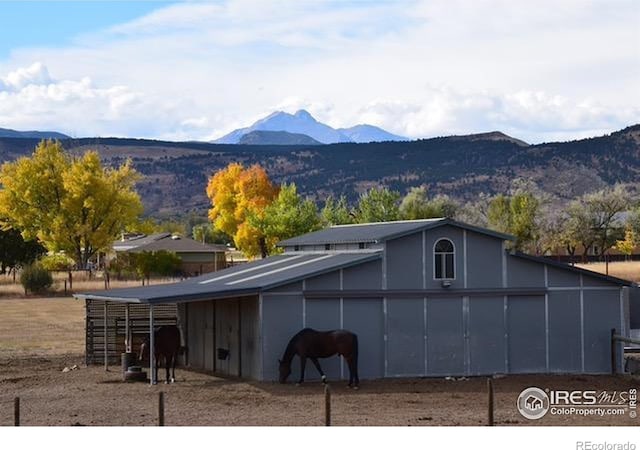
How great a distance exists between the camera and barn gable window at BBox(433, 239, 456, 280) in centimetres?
2866

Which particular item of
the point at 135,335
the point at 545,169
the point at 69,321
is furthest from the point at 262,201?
the point at 545,169

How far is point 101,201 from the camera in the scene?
3219 inches

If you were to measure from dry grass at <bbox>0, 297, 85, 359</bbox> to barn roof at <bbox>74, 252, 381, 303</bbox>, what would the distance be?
730 cm

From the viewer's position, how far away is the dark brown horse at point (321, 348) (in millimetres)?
26656

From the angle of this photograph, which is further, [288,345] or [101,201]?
[101,201]

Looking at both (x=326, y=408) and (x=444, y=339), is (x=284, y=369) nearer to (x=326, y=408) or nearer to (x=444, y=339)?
(x=444, y=339)

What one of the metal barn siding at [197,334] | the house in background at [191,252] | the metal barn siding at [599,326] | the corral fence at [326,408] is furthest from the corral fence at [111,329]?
the house in background at [191,252]

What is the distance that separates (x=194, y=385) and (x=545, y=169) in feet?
558

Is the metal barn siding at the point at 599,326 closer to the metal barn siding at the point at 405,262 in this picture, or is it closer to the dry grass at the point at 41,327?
the metal barn siding at the point at 405,262

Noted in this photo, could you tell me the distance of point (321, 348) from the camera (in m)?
26.8

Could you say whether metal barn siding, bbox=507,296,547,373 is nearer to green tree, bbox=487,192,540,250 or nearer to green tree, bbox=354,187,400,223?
green tree, bbox=354,187,400,223

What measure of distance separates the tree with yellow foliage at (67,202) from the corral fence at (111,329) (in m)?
47.5
